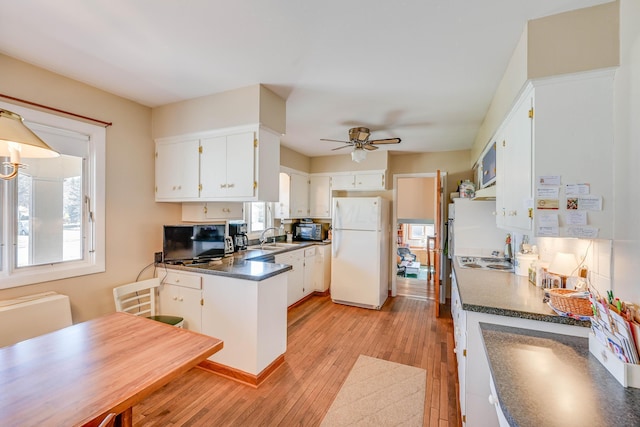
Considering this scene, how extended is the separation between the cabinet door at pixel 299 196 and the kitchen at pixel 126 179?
192 centimetres

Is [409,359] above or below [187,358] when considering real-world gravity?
below

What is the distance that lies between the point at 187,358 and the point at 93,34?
1.97 m

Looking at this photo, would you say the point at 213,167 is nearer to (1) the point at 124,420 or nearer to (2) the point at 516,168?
(1) the point at 124,420

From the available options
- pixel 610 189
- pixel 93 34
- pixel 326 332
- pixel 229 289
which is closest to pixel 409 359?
pixel 326 332

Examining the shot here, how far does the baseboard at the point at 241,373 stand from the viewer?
7.07 ft

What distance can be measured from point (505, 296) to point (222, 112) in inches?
104

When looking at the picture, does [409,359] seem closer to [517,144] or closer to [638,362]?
[638,362]

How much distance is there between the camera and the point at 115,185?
243 centimetres

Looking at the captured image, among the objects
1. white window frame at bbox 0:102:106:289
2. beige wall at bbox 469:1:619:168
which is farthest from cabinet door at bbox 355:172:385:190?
white window frame at bbox 0:102:106:289

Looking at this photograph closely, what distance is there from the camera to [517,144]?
159 cm

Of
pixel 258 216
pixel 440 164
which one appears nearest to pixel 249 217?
pixel 258 216

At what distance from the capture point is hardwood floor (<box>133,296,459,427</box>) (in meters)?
1.85

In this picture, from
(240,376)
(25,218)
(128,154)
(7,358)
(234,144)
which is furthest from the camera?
(128,154)

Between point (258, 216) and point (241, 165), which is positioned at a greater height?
point (241, 165)
